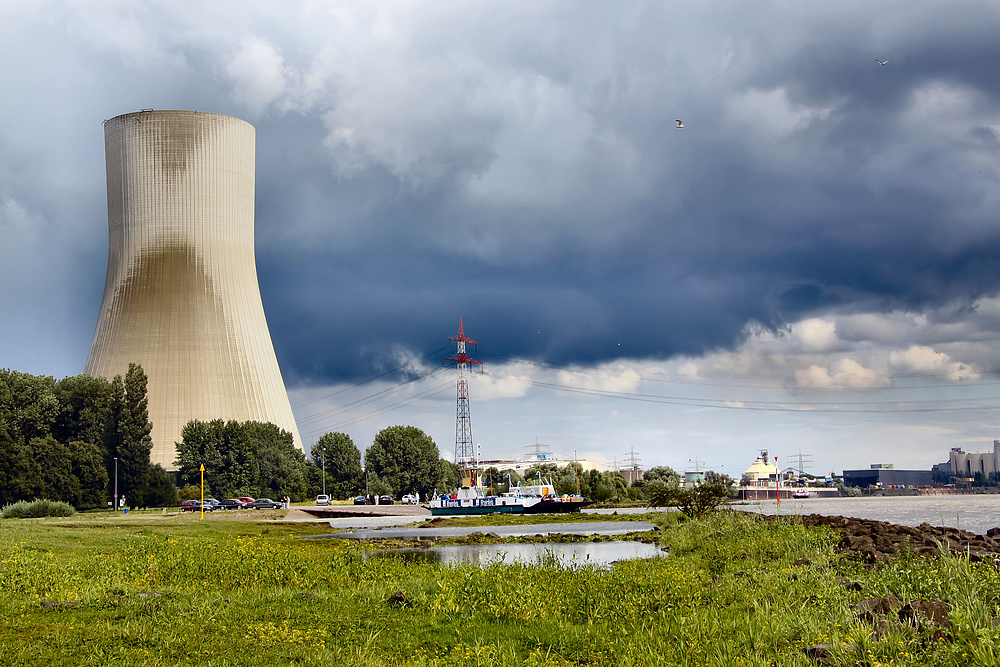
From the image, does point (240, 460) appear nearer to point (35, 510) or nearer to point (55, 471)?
point (55, 471)

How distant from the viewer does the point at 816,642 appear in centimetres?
747

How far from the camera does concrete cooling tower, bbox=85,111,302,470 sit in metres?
64.7

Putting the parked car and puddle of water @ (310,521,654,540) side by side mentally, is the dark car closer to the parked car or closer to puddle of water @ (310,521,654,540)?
the parked car

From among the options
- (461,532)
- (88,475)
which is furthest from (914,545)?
(88,475)

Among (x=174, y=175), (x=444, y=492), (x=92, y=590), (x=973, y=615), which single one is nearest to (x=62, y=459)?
(x=174, y=175)

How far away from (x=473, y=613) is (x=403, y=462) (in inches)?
3222

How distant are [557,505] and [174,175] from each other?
3907cm

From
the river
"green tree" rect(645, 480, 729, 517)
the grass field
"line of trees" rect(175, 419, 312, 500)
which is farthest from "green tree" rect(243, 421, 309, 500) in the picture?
the grass field

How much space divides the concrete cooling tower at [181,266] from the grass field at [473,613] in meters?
53.6

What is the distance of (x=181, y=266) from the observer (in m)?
64.3

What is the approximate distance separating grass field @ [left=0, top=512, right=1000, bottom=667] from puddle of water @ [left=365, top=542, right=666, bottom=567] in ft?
20.0

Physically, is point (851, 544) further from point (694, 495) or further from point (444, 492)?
point (444, 492)

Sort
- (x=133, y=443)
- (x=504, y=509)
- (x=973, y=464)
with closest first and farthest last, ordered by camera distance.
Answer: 1. (x=504, y=509)
2. (x=133, y=443)
3. (x=973, y=464)

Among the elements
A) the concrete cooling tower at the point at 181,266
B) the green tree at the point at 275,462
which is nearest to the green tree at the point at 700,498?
Result: the concrete cooling tower at the point at 181,266
